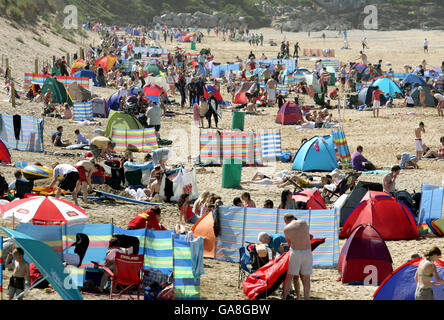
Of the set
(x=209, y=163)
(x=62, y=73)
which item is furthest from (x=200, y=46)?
(x=209, y=163)

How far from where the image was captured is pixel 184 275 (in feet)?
28.2

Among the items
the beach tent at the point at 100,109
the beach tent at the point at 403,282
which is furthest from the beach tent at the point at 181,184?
the beach tent at the point at 100,109

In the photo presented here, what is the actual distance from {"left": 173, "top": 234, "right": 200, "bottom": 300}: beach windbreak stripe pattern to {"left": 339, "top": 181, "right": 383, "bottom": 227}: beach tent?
4.49 m

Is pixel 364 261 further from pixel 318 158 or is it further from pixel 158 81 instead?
pixel 158 81

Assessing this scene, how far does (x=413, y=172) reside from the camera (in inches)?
678

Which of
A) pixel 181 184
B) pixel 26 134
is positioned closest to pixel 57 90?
pixel 26 134

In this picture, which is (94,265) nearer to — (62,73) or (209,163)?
(209,163)

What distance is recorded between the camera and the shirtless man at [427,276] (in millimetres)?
8070

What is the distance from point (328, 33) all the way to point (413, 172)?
57.7 meters

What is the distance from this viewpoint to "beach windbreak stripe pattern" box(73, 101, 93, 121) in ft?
76.4

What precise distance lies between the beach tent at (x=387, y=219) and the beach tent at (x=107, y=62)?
87.0 ft

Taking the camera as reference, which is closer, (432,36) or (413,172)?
(413,172)

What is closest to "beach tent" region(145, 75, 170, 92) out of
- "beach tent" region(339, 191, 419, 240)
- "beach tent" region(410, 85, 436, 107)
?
"beach tent" region(410, 85, 436, 107)
